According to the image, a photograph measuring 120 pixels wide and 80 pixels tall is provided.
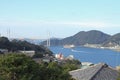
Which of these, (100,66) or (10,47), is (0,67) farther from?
(10,47)

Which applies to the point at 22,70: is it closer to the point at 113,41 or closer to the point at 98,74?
the point at 98,74

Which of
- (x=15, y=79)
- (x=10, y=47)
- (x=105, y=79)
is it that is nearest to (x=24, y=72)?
(x=15, y=79)

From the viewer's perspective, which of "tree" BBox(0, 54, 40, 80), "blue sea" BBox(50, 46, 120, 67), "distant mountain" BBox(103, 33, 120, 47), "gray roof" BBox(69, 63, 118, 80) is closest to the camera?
"tree" BBox(0, 54, 40, 80)

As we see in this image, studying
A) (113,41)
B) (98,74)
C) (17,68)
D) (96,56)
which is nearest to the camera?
(17,68)

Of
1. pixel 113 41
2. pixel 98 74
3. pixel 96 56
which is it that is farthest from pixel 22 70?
pixel 113 41

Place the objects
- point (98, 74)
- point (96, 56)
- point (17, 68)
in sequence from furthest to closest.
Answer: point (96, 56), point (98, 74), point (17, 68)

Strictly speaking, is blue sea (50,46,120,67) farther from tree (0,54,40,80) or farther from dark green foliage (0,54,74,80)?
tree (0,54,40,80)

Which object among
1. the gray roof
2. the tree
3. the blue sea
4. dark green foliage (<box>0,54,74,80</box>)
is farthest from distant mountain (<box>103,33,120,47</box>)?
the tree

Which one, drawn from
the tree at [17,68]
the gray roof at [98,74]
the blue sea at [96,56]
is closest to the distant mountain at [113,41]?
the blue sea at [96,56]

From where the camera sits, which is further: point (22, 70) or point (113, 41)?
point (113, 41)

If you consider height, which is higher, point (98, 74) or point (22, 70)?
point (22, 70)

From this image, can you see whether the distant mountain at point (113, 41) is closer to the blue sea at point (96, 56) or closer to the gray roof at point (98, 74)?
the blue sea at point (96, 56)
